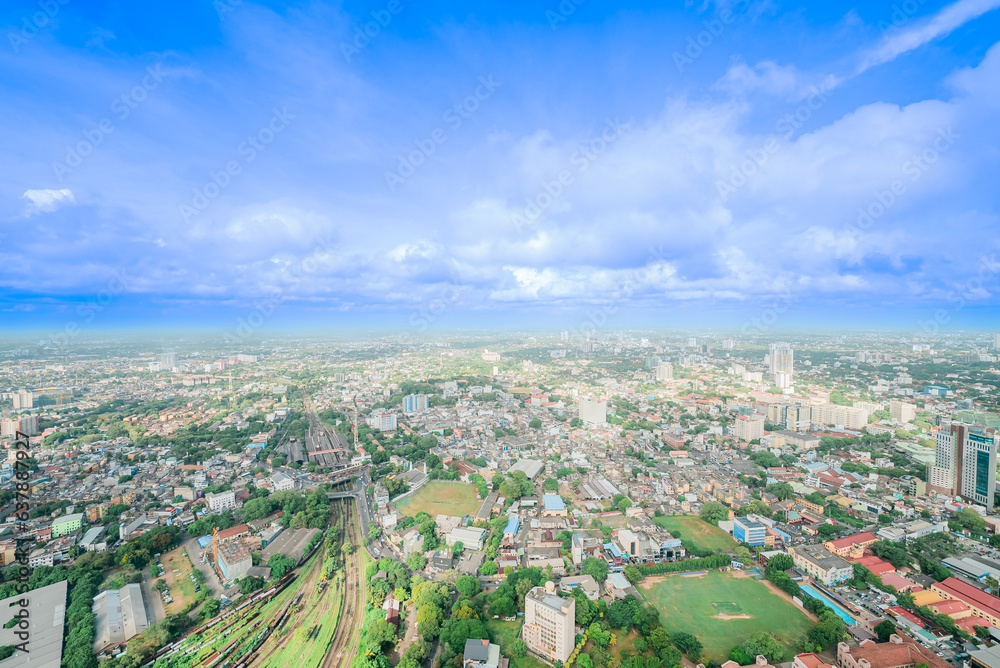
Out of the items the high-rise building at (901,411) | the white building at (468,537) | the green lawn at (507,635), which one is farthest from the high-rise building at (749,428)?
the green lawn at (507,635)

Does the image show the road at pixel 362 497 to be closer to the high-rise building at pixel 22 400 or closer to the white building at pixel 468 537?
the white building at pixel 468 537

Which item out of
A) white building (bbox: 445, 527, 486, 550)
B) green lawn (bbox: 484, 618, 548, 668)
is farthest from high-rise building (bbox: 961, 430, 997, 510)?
white building (bbox: 445, 527, 486, 550)

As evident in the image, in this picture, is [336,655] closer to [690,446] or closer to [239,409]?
[690,446]

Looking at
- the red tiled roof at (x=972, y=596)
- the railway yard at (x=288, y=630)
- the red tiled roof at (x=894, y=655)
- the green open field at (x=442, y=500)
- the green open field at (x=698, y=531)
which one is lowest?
the green open field at (x=698, y=531)

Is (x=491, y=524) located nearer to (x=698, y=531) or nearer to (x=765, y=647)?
(x=698, y=531)

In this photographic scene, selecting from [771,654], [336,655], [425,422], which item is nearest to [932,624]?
[771,654]

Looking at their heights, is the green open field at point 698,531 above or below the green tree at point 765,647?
below
